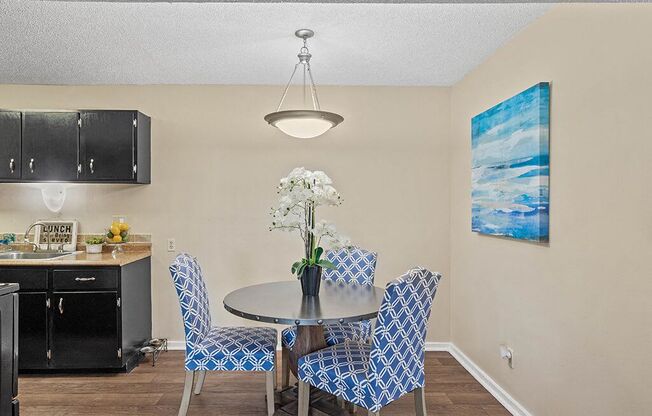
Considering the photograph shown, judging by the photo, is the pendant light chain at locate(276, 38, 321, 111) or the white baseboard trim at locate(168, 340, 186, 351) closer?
the pendant light chain at locate(276, 38, 321, 111)

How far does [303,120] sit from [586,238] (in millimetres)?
1646

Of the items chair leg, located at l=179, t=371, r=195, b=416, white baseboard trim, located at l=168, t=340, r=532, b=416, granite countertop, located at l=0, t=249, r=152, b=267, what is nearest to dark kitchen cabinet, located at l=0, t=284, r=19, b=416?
chair leg, located at l=179, t=371, r=195, b=416

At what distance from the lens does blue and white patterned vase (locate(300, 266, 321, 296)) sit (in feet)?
8.84

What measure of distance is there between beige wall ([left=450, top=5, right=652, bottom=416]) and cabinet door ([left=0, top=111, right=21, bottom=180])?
3820 millimetres

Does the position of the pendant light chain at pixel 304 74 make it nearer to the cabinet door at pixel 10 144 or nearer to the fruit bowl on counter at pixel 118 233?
the fruit bowl on counter at pixel 118 233

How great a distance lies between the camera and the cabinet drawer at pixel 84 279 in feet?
11.3

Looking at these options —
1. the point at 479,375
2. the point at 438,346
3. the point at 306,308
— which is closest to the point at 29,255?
the point at 306,308

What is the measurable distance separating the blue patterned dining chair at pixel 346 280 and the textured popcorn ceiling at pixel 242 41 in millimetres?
1497

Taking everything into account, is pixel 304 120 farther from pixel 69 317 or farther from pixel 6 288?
pixel 69 317

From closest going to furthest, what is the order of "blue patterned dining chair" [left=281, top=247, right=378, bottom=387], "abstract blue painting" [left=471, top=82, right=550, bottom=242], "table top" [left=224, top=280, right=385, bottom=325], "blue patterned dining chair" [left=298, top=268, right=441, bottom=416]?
"blue patterned dining chair" [left=298, top=268, right=441, bottom=416], "table top" [left=224, top=280, right=385, bottom=325], "abstract blue painting" [left=471, top=82, right=550, bottom=242], "blue patterned dining chair" [left=281, top=247, right=378, bottom=387]

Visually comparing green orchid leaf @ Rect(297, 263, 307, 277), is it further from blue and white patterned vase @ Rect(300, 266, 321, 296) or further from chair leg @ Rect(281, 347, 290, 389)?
chair leg @ Rect(281, 347, 290, 389)

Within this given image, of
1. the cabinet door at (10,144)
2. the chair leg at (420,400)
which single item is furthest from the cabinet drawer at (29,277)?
the chair leg at (420,400)

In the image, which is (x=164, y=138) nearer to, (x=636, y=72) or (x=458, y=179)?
(x=458, y=179)

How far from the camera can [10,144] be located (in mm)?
3760
